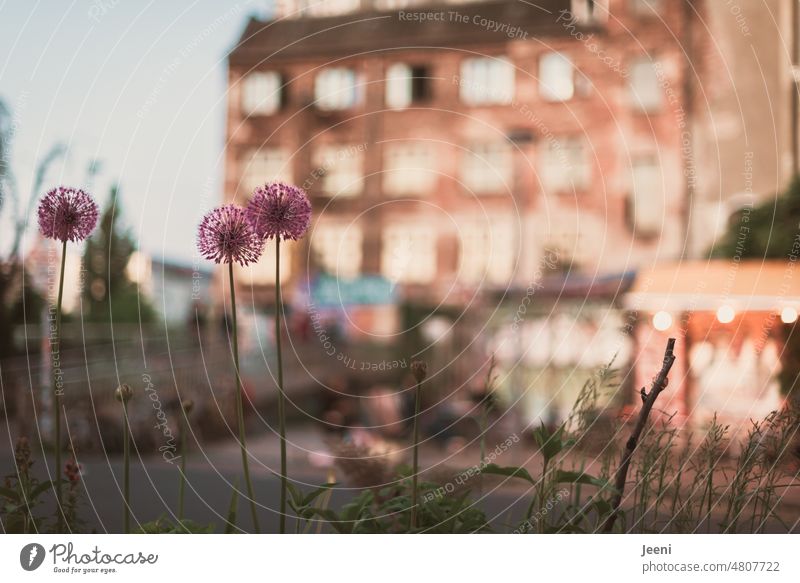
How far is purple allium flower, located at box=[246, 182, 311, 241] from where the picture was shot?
82 cm

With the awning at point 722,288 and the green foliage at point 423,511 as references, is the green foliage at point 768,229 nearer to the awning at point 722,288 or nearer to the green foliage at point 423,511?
the awning at point 722,288

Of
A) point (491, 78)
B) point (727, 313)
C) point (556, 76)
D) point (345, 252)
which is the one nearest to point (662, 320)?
point (727, 313)

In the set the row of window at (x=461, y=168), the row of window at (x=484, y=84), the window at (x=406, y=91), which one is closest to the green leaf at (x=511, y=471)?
the row of window at (x=484, y=84)

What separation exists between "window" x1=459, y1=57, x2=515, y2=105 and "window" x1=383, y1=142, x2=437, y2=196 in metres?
1.16

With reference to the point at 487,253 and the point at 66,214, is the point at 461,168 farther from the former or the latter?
the point at 66,214

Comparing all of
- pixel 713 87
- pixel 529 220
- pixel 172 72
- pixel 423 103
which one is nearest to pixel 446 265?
pixel 529 220

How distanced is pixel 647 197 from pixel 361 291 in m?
3.69

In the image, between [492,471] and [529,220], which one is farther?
[529,220]

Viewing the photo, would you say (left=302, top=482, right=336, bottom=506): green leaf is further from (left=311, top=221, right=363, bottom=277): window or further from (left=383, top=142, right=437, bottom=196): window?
(left=311, top=221, right=363, bottom=277): window

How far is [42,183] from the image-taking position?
3.52 feet

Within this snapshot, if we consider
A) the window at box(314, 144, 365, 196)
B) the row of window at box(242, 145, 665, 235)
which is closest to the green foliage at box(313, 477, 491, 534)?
the window at box(314, 144, 365, 196)

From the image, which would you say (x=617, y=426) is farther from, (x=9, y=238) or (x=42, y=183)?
(x=9, y=238)

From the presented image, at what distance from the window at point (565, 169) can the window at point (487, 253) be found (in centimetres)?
73

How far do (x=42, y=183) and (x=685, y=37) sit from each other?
7.37 metres
